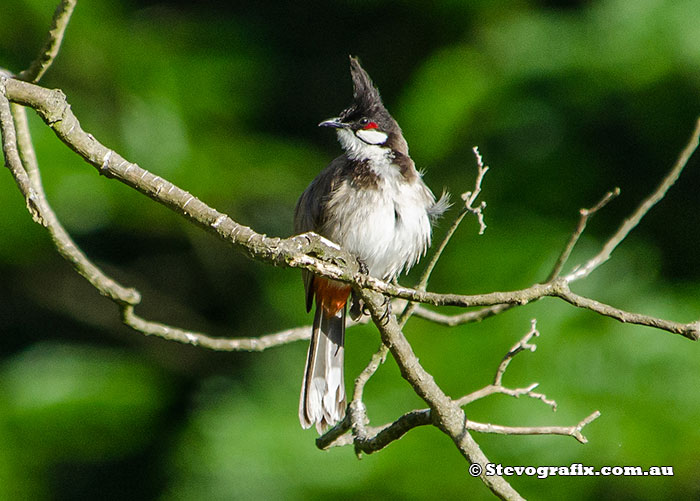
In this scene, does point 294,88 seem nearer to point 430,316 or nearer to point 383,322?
point 430,316

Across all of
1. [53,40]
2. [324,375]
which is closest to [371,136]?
[324,375]

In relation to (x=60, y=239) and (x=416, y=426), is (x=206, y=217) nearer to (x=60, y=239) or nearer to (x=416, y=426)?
(x=60, y=239)

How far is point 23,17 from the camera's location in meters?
4.59

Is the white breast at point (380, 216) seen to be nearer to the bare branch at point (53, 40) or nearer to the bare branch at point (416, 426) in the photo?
the bare branch at point (416, 426)

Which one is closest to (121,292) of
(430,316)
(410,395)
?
(430,316)

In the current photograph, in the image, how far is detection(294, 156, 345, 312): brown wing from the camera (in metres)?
3.24

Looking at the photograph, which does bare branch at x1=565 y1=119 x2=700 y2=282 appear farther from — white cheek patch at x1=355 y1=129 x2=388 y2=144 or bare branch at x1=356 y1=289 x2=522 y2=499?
white cheek patch at x1=355 y1=129 x2=388 y2=144

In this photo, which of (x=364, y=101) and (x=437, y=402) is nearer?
(x=437, y=402)

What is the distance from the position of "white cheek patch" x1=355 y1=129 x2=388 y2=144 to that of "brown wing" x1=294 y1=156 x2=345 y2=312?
120mm

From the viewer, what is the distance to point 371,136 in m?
3.43

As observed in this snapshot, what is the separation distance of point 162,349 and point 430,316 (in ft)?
8.32

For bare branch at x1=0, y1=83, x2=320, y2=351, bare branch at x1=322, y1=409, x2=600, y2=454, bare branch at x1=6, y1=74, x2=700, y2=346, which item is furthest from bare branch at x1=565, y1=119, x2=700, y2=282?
bare branch at x1=0, y1=83, x2=320, y2=351

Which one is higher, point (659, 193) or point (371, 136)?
point (371, 136)

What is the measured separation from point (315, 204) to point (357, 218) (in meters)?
0.23
